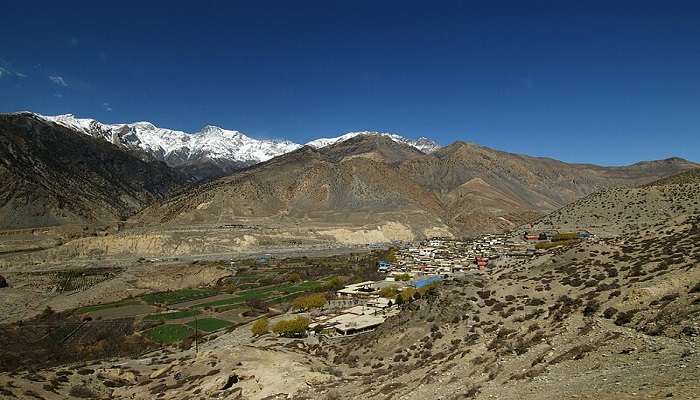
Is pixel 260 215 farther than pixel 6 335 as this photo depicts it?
Yes

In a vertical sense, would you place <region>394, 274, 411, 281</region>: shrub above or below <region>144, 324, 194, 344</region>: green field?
above

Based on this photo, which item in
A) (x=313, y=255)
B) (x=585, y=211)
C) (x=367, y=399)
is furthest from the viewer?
(x=313, y=255)

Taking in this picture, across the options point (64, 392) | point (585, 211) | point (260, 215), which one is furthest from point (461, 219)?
point (64, 392)

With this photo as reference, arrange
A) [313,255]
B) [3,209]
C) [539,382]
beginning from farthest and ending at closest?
1. [3,209]
2. [313,255]
3. [539,382]

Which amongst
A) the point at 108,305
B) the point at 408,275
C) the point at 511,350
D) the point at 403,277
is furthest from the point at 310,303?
the point at 511,350

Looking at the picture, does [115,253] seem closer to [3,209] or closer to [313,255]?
[313,255]

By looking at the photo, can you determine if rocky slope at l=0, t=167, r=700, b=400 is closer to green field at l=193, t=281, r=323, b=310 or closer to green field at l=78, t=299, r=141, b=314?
green field at l=193, t=281, r=323, b=310

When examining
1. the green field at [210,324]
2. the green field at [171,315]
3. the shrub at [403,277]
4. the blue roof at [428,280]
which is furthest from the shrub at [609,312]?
the green field at [171,315]

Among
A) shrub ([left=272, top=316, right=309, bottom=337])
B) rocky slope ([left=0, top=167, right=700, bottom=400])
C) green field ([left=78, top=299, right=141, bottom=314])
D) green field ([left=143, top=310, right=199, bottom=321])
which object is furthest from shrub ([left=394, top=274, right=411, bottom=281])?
green field ([left=78, top=299, right=141, bottom=314])
